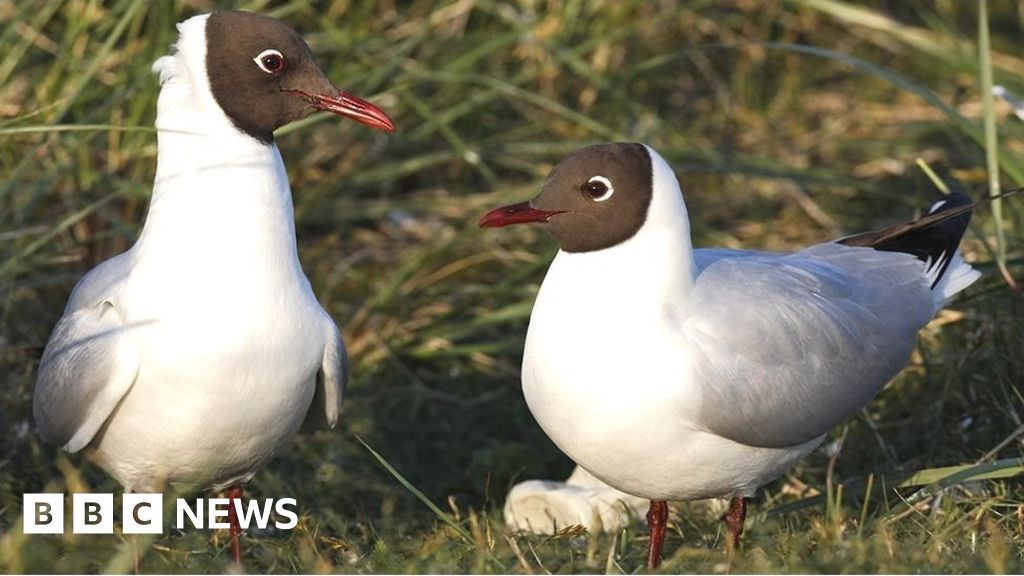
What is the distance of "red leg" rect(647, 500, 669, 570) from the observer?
3.94m

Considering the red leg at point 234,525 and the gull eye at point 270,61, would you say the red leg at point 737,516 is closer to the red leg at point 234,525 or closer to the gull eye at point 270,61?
the red leg at point 234,525

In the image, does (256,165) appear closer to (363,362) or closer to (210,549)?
(210,549)

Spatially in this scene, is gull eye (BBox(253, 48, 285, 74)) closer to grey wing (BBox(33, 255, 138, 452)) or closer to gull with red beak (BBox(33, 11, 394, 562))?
gull with red beak (BBox(33, 11, 394, 562))

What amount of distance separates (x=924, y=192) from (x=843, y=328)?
2.74 metres

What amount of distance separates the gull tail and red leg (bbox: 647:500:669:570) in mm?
1014

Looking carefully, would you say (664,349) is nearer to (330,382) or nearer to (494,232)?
(330,382)

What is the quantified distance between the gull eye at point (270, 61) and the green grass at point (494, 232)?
367mm

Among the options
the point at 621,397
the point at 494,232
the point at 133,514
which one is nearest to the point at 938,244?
the point at 621,397

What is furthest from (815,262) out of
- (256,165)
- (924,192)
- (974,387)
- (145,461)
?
(924,192)

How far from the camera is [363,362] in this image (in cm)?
578

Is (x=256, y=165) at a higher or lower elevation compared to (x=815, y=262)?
higher

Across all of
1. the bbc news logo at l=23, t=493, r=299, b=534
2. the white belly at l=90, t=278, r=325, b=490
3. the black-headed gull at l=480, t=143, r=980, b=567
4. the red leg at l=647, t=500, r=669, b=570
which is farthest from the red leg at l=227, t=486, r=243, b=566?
the red leg at l=647, t=500, r=669, b=570

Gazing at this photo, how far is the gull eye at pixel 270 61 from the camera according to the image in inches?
155

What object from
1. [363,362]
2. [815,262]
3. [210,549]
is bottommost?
[363,362]
